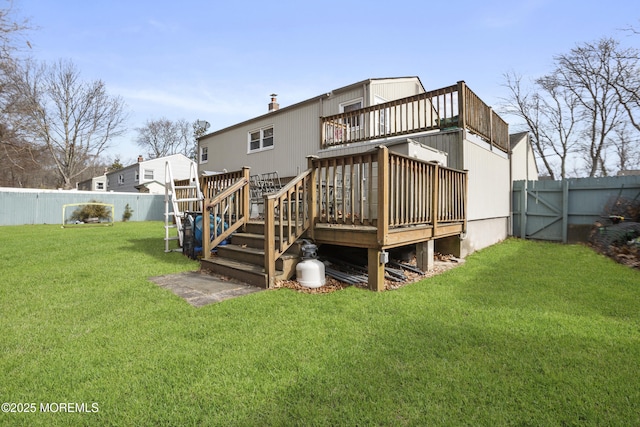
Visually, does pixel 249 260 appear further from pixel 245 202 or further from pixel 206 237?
pixel 245 202

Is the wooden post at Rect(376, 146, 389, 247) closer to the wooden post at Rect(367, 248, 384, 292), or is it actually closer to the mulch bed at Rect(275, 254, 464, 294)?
the wooden post at Rect(367, 248, 384, 292)

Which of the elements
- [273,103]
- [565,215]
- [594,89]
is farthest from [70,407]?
[594,89]

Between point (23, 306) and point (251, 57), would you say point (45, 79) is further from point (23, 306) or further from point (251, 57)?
point (23, 306)

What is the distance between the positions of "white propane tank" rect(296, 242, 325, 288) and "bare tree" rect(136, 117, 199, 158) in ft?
114

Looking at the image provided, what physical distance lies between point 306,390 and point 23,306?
3.44 m

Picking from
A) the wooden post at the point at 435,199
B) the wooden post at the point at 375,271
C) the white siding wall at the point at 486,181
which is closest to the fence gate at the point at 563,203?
the white siding wall at the point at 486,181

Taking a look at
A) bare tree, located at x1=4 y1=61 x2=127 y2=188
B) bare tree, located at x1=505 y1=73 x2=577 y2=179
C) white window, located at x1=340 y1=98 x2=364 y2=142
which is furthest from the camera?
bare tree, located at x1=4 y1=61 x2=127 y2=188

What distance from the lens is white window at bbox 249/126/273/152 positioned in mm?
12938

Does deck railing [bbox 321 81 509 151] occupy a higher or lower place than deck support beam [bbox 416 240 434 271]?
higher

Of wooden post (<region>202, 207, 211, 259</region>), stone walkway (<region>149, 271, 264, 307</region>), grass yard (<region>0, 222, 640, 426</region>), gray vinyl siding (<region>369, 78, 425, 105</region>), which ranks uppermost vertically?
gray vinyl siding (<region>369, 78, 425, 105</region>)

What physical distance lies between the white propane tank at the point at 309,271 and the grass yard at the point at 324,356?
0.41 metres

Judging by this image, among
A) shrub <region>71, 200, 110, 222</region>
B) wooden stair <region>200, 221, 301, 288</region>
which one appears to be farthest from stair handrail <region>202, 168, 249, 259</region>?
shrub <region>71, 200, 110, 222</region>

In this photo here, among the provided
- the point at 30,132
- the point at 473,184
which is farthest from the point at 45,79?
the point at 473,184

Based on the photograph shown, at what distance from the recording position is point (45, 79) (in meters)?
22.4
